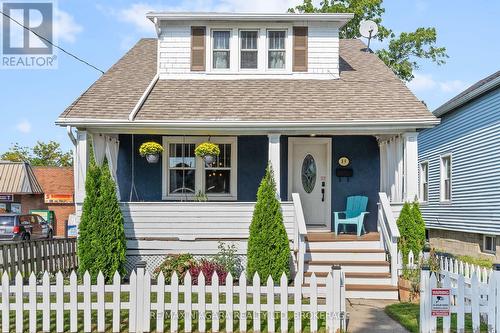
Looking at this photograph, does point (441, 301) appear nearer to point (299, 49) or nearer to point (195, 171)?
point (195, 171)

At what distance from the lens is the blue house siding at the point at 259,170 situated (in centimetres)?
1321

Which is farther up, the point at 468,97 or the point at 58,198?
the point at 468,97

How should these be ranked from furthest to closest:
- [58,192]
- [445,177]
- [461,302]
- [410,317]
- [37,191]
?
[58,192], [37,191], [445,177], [410,317], [461,302]

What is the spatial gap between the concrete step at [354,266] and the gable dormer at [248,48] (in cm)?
515

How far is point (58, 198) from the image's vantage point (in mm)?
33219

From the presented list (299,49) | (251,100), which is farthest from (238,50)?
(251,100)

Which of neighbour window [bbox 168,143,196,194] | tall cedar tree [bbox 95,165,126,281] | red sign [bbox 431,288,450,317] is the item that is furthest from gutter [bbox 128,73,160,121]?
red sign [bbox 431,288,450,317]

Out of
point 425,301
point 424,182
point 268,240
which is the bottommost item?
point 425,301

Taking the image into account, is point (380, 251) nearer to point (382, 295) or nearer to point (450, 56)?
point (382, 295)

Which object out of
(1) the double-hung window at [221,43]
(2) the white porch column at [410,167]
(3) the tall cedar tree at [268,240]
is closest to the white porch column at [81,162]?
(3) the tall cedar tree at [268,240]

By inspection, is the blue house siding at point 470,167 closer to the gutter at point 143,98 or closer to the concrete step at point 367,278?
the concrete step at point 367,278

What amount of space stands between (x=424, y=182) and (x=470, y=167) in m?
4.24

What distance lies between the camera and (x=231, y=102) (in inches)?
489

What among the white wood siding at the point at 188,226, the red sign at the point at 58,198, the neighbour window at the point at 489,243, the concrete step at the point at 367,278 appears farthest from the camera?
the red sign at the point at 58,198
